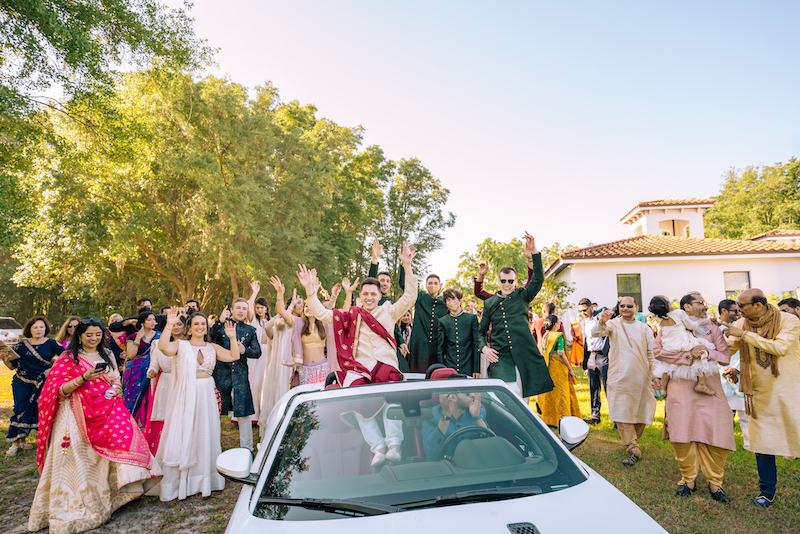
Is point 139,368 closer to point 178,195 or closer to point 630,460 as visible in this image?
point 630,460

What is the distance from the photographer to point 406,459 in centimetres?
244

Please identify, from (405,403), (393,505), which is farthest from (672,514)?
(393,505)

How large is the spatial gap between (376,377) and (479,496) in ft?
6.94

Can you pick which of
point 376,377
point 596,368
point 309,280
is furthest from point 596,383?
point 309,280

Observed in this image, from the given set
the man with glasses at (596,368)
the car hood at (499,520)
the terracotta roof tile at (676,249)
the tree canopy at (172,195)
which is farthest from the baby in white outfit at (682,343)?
the terracotta roof tile at (676,249)

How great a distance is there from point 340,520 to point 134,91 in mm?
22491

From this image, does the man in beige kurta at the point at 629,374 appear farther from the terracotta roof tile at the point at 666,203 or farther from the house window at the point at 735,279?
the terracotta roof tile at the point at 666,203

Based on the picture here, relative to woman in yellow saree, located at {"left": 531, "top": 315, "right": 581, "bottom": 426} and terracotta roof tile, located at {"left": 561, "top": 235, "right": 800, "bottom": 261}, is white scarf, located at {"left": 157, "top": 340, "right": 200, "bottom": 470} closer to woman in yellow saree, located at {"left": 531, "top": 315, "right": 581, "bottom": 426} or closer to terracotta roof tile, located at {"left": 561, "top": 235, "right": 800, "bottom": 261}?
woman in yellow saree, located at {"left": 531, "top": 315, "right": 581, "bottom": 426}

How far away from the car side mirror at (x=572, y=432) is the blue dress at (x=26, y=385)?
752 cm

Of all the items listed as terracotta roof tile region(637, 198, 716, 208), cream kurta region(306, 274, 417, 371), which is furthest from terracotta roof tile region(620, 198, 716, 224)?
cream kurta region(306, 274, 417, 371)

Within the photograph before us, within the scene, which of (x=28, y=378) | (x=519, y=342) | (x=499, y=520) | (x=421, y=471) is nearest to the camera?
(x=499, y=520)

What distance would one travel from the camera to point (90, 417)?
14.5 ft

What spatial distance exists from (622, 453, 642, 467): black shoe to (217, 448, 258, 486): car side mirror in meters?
4.87

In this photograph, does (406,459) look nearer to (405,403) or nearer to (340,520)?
(405,403)
